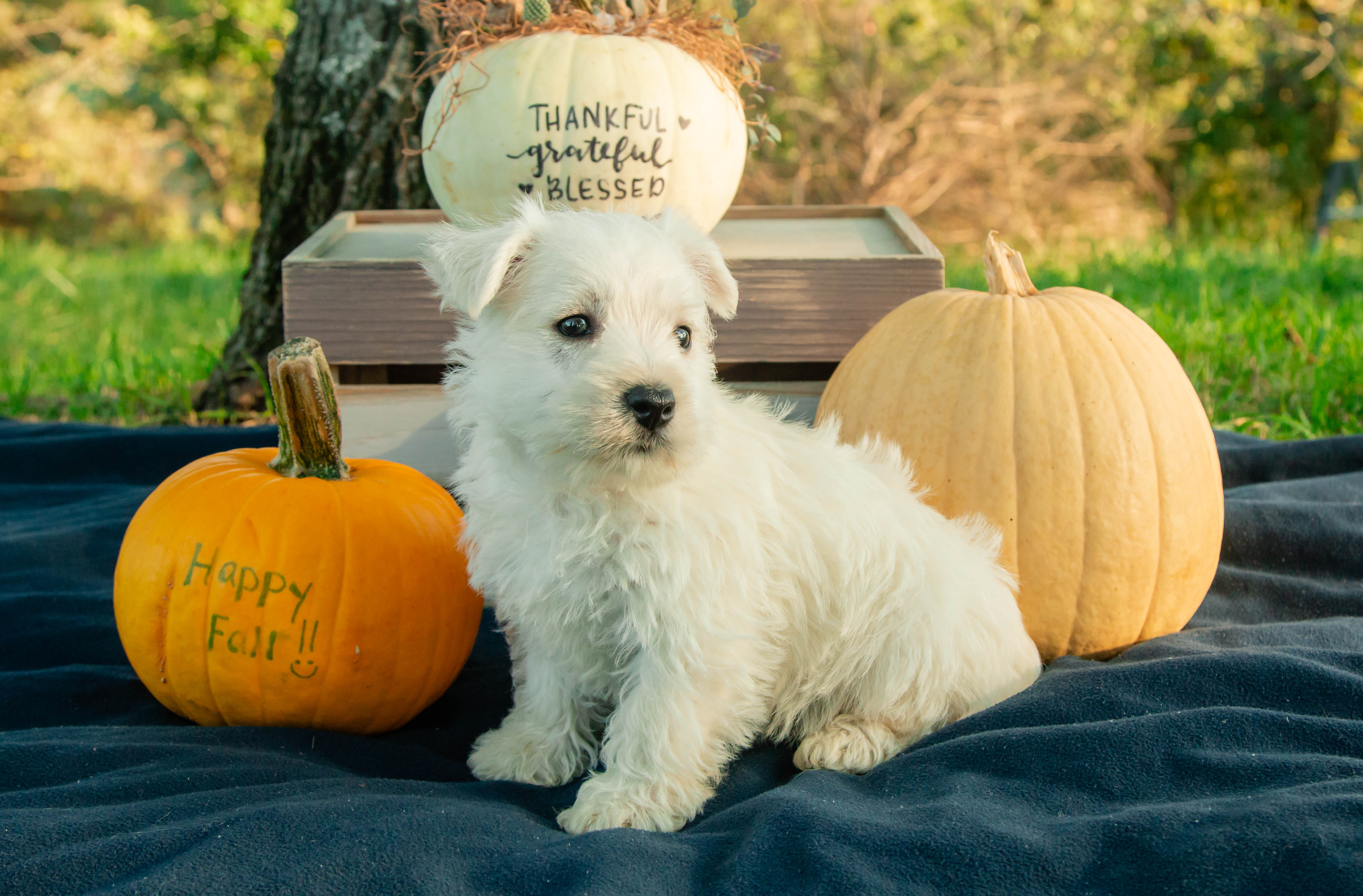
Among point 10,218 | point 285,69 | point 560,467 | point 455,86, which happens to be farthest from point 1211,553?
point 10,218

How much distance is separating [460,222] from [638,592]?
5.90 ft

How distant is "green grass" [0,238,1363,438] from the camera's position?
201 inches

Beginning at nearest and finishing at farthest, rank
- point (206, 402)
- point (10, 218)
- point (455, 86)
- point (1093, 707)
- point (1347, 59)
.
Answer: point (1093, 707), point (455, 86), point (206, 402), point (1347, 59), point (10, 218)

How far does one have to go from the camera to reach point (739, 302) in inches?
136

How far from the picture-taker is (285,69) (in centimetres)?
507

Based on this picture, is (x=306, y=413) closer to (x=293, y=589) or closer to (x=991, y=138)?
(x=293, y=589)

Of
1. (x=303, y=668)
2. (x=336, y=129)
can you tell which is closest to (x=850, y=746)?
(x=303, y=668)

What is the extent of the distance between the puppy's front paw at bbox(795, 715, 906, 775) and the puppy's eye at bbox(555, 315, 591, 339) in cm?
117

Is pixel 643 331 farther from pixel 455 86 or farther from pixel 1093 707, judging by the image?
pixel 455 86

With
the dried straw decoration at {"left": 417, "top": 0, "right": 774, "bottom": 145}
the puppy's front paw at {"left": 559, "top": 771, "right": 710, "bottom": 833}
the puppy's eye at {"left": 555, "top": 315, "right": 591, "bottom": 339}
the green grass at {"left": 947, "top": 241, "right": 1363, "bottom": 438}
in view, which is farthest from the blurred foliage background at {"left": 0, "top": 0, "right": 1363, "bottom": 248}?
the puppy's front paw at {"left": 559, "top": 771, "right": 710, "bottom": 833}

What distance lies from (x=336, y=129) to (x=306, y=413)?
283 cm

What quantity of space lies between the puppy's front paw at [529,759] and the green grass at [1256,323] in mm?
3807

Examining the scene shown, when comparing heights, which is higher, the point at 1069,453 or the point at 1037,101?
the point at 1037,101

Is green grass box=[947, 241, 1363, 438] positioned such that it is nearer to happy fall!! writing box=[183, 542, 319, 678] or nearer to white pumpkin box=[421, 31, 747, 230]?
white pumpkin box=[421, 31, 747, 230]
